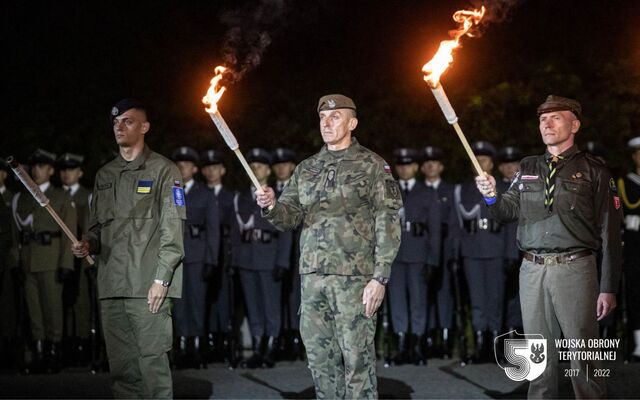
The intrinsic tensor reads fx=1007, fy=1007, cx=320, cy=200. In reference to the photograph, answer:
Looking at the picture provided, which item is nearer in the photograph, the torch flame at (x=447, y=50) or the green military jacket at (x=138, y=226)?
the torch flame at (x=447, y=50)

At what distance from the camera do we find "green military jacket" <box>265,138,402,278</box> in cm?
662

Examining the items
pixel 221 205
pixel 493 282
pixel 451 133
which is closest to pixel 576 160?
pixel 493 282

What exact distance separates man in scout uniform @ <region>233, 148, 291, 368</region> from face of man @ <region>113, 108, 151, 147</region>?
169 inches

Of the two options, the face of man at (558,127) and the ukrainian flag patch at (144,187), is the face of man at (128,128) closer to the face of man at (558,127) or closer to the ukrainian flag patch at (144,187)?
the ukrainian flag patch at (144,187)

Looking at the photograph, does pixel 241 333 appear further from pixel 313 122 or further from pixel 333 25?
pixel 333 25

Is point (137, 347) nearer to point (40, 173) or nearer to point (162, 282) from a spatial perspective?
point (162, 282)

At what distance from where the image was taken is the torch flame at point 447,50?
6.41 m

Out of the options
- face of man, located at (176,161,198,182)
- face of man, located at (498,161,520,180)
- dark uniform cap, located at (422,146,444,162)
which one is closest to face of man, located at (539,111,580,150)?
face of man, located at (498,161,520,180)

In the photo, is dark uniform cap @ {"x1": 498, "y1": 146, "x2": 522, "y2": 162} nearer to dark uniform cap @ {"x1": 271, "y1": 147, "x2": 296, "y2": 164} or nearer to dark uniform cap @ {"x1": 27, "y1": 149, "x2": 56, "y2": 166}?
dark uniform cap @ {"x1": 271, "y1": 147, "x2": 296, "y2": 164}

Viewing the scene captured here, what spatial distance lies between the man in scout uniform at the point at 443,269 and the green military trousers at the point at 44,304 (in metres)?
4.19

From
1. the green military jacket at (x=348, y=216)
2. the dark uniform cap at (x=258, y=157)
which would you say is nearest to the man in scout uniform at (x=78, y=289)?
the dark uniform cap at (x=258, y=157)

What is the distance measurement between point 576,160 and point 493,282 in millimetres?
4422

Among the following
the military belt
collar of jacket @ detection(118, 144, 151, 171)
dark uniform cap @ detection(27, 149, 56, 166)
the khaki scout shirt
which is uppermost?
dark uniform cap @ detection(27, 149, 56, 166)

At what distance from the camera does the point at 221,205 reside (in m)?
11.7
